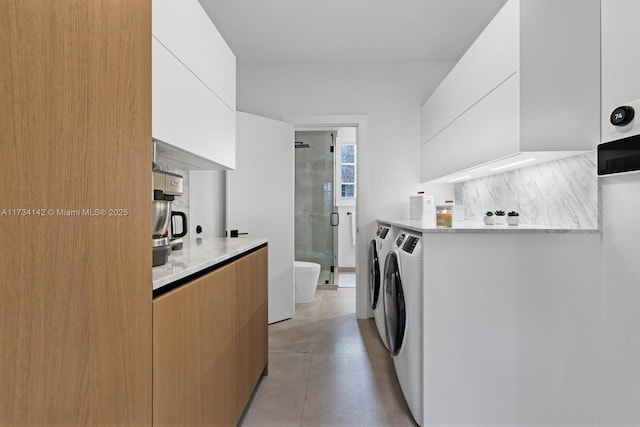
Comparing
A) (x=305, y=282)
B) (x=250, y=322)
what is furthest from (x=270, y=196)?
(x=250, y=322)

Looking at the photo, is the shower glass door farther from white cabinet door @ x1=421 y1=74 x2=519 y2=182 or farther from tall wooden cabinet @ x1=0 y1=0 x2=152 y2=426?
tall wooden cabinet @ x1=0 y1=0 x2=152 y2=426

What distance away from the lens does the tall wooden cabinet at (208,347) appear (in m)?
0.95

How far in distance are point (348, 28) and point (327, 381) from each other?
106 inches

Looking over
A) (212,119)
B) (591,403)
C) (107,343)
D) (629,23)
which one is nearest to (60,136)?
(107,343)

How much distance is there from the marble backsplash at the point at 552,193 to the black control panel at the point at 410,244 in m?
0.83

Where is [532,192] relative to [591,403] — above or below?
above

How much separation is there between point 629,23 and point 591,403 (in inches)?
68.0

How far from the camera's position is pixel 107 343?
80cm

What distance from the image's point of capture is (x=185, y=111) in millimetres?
1484

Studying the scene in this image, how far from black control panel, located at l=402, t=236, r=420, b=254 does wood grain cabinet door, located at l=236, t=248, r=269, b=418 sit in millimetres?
846

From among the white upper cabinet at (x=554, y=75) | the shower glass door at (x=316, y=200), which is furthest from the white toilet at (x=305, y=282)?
the white upper cabinet at (x=554, y=75)

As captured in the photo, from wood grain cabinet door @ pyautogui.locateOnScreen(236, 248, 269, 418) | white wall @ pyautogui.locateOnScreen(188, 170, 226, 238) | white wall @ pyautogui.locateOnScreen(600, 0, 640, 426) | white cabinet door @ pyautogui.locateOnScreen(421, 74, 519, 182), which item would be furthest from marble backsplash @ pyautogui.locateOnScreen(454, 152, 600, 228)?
white wall @ pyautogui.locateOnScreen(188, 170, 226, 238)

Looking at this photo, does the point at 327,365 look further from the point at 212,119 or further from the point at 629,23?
the point at 629,23

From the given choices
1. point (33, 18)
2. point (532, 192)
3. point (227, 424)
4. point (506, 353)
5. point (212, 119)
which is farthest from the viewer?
point (532, 192)
